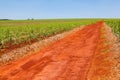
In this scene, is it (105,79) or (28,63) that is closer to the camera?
(105,79)

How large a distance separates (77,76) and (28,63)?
4136mm

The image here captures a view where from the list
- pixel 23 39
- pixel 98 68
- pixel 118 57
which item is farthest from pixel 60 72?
pixel 23 39

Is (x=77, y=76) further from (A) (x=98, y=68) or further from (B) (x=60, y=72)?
(A) (x=98, y=68)

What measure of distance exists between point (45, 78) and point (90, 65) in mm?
3852

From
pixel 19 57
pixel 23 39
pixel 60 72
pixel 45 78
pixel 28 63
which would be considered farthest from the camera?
pixel 23 39

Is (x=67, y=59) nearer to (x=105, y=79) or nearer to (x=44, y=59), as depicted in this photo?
(x=44, y=59)

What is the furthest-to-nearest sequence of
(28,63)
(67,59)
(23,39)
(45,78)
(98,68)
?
1. (23,39)
2. (67,59)
3. (28,63)
4. (98,68)
5. (45,78)

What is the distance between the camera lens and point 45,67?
14.7 metres

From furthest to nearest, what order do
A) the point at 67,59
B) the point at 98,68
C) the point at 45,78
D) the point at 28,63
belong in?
the point at 67,59, the point at 28,63, the point at 98,68, the point at 45,78

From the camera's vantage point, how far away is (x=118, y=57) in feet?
54.7

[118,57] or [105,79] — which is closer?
[105,79]

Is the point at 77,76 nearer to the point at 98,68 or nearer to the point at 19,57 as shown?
the point at 98,68

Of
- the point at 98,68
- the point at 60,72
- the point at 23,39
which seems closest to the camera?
the point at 60,72

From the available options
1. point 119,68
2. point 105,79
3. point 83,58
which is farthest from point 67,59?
point 105,79
